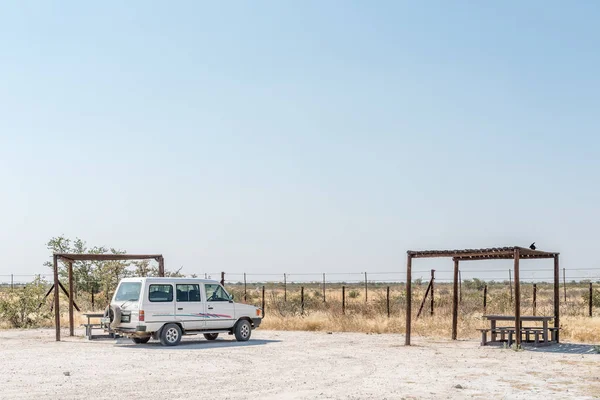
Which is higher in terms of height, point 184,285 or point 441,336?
point 184,285

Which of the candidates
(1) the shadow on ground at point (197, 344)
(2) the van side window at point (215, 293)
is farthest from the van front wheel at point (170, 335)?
(2) the van side window at point (215, 293)

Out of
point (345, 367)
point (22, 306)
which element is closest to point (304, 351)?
point (345, 367)

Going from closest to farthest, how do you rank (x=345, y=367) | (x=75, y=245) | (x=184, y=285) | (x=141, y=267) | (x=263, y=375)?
(x=263, y=375) < (x=345, y=367) < (x=184, y=285) < (x=141, y=267) < (x=75, y=245)

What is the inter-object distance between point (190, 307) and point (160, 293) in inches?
41.6

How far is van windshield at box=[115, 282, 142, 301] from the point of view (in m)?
22.3

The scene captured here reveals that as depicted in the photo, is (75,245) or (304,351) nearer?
(304,351)

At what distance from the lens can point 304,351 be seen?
68.8 ft

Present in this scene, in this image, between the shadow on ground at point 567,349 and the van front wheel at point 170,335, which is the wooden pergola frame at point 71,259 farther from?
the shadow on ground at point 567,349

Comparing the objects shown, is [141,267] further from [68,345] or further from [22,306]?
[68,345]

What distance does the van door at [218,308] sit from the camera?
23562 mm

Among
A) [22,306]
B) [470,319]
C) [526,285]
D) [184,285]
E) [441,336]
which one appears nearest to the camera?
[184,285]

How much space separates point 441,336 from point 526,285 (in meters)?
58.3

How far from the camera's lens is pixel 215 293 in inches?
943

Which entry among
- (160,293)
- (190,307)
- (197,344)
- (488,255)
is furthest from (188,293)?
(488,255)
